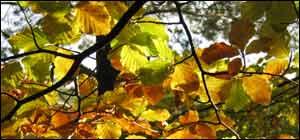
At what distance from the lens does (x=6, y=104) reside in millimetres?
1555

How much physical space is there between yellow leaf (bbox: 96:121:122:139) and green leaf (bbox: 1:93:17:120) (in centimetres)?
29

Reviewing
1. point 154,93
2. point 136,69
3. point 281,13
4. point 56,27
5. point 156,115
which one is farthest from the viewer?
point 156,115

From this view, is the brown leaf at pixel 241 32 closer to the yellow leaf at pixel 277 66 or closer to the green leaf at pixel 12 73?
the yellow leaf at pixel 277 66

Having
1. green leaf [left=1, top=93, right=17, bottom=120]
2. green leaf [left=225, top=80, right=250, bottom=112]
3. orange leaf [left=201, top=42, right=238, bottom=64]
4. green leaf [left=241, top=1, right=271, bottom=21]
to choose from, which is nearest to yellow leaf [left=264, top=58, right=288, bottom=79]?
green leaf [left=225, top=80, right=250, bottom=112]

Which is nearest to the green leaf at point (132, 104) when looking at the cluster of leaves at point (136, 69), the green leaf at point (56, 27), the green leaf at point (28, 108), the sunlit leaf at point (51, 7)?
the cluster of leaves at point (136, 69)

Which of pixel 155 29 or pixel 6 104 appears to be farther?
pixel 6 104

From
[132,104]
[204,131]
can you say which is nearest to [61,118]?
[132,104]

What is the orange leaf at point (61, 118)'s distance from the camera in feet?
5.49

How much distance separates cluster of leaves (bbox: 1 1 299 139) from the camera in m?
1.09

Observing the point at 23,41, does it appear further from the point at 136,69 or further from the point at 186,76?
the point at 186,76

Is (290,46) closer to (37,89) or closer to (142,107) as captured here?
(142,107)

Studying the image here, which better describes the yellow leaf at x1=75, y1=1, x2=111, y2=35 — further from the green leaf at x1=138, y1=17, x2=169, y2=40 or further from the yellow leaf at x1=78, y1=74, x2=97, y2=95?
the yellow leaf at x1=78, y1=74, x2=97, y2=95

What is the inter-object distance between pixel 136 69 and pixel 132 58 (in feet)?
0.10

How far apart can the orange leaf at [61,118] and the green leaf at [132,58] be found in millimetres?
395
